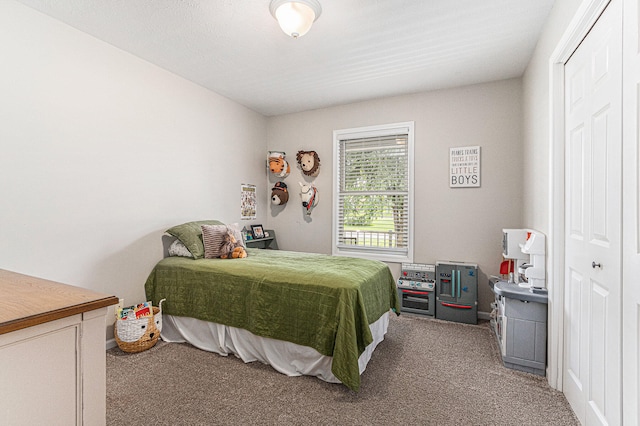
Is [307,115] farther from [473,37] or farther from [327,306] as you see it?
[327,306]

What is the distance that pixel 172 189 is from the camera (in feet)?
10.7

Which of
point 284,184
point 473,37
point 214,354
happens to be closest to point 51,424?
point 214,354

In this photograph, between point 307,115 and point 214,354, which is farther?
point 307,115

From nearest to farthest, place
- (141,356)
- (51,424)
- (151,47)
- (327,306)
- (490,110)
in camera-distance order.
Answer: (51,424) < (327,306) < (141,356) < (151,47) < (490,110)

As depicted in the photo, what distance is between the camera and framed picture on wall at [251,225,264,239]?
172 inches

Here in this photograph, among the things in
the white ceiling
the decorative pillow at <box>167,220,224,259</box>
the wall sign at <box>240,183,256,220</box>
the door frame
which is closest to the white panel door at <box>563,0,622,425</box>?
the door frame

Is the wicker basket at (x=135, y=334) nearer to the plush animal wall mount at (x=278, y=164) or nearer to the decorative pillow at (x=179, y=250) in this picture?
the decorative pillow at (x=179, y=250)

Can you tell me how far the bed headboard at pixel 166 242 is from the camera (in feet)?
10.5

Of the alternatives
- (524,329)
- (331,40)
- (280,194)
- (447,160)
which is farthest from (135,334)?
(447,160)

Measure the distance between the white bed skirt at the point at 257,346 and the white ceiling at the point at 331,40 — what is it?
2407mm

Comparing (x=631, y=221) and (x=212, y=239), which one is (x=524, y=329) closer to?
(x=631, y=221)

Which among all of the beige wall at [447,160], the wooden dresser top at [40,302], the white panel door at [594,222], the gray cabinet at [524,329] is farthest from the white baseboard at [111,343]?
the white panel door at [594,222]

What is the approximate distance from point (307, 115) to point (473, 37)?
2454 millimetres

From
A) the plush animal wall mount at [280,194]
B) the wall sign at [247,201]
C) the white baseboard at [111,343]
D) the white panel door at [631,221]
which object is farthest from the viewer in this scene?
the plush animal wall mount at [280,194]
